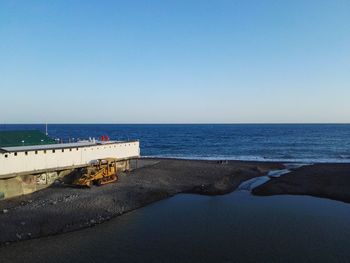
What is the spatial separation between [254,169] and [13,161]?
102 ft

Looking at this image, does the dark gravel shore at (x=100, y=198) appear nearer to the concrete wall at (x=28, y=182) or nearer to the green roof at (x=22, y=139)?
the concrete wall at (x=28, y=182)

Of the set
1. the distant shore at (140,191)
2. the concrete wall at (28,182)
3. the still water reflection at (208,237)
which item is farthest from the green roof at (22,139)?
the still water reflection at (208,237)

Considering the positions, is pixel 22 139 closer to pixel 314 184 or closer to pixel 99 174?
pixel 99 174

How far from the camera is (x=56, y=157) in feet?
107

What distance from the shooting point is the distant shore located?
24.5m

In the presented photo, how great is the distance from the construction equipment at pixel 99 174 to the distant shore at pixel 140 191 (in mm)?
858

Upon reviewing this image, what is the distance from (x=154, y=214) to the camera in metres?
28.7

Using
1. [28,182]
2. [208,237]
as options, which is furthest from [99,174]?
[208,237]

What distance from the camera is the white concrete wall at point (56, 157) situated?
28.8m

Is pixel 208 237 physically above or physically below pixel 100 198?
below

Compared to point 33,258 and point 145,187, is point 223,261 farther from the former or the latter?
point 145,187

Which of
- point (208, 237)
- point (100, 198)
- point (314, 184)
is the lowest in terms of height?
point (208, 237)

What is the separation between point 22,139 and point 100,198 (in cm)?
1143

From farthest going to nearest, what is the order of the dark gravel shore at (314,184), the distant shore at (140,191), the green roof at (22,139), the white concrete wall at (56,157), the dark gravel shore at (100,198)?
→ the dark gravel shore at (314,184) → the green roof at (22,139) → the white concrete wall at (56,157) → the distant shore at (140,191) → the dark gravel shore at (100,198)
